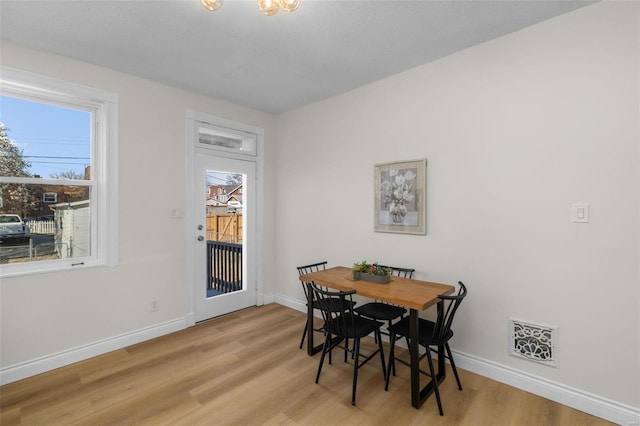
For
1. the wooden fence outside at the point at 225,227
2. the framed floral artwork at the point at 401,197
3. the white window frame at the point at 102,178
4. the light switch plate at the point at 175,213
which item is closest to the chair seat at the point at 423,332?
the framed floral artwork at the point at 401,197

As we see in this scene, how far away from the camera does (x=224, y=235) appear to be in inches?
154

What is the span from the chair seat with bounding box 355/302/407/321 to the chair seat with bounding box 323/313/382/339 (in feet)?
0.27

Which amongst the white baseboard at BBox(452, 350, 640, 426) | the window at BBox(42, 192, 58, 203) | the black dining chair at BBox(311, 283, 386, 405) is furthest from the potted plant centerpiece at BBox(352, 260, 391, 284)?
the window at BBox(42, 192, 58, 203)

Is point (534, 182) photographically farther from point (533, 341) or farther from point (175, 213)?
point (175, 213)

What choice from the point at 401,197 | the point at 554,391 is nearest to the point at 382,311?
the point at 401,197

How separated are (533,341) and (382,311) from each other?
1133mm

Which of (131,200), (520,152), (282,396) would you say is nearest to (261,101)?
(131,200)

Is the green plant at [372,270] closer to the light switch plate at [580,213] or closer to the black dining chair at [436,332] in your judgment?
the black dining chair at [436,332]

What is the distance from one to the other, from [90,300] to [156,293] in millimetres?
579

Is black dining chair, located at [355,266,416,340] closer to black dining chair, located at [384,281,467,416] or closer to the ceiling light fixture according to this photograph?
black dining chair, located at [384,281,467,416]

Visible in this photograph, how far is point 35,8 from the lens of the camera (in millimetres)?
2029

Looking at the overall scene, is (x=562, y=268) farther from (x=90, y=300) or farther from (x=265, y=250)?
(x=90, y=300)

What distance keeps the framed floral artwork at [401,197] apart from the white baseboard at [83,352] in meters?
2.57

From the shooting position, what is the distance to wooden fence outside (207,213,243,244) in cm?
375
